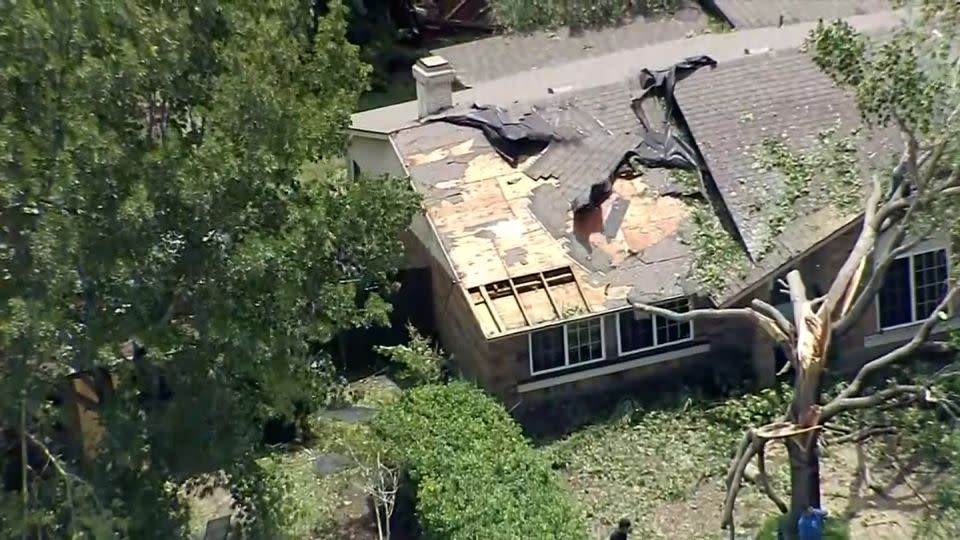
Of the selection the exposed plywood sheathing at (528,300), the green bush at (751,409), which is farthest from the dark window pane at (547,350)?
the green bush at (751,409)

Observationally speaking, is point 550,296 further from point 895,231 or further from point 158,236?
point 158,236

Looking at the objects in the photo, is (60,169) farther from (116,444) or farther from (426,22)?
(426,22)

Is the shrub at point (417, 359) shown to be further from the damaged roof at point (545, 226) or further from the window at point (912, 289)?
the window at point (912, 289)

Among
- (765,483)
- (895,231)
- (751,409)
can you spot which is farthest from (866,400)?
(751,409)

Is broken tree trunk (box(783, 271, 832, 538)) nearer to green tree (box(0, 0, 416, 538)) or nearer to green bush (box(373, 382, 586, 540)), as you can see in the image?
green bush (box(373, 382, 586, 540))

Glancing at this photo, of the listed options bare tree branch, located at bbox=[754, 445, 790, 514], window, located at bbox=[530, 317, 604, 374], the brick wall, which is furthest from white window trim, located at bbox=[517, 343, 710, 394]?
bare tree branch, located at bbox=[754, 445, 790, 514]

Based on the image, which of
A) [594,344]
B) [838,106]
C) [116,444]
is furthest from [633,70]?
[116,444]
